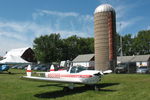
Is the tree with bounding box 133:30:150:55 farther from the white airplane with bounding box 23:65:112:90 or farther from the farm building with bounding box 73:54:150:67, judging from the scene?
the white airplane with bounding box 23:65:112:90

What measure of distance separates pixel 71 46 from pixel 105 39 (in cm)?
4675

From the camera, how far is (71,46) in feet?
292

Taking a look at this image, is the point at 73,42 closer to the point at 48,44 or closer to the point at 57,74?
the point at 48,44

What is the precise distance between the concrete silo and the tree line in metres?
34.3

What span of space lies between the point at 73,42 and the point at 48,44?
17.8 meters

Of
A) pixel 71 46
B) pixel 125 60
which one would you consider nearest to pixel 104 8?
pixel 125 60

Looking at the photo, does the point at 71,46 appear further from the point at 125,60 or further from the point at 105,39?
the point at 105,39

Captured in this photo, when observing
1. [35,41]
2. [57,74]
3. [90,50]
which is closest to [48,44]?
[35,41]

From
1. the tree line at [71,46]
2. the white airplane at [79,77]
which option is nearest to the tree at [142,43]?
the tree line at [71,46]

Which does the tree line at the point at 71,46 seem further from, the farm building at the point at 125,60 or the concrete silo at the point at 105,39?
the concrete silo at the point at 105,39

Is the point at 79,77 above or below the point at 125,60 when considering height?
below

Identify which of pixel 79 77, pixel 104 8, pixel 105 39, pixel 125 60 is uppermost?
pixel 104 8

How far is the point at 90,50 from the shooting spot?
9375 centimetres

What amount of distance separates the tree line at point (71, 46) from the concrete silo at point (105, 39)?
34.3 meters
